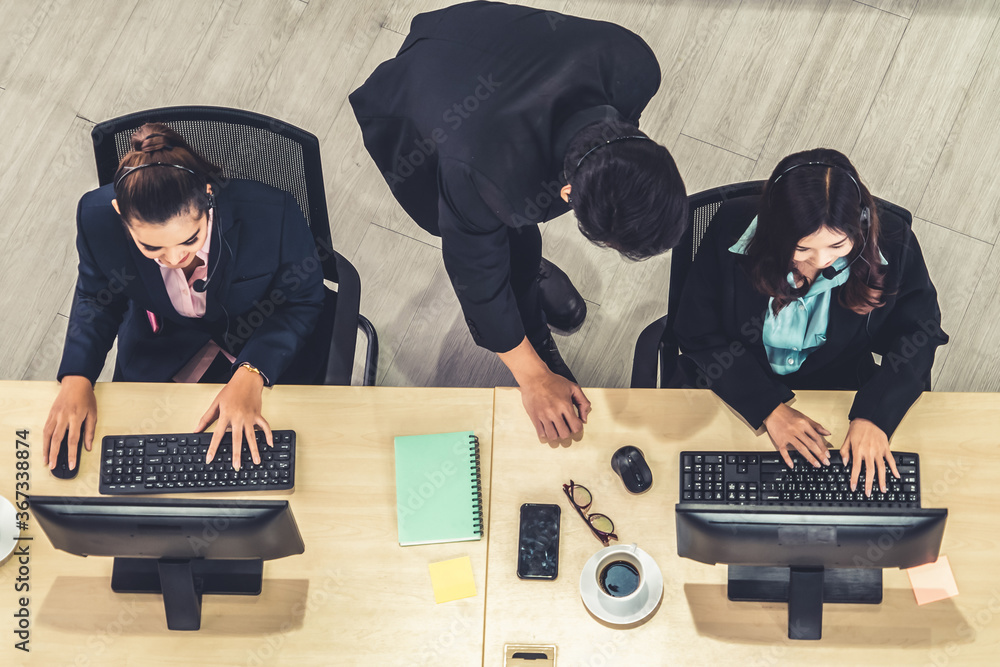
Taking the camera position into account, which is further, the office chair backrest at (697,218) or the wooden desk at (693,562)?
the office chair backrest at (697,218)

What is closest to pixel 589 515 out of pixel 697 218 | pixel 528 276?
pixel 697 218

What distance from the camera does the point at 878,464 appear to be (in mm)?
1650

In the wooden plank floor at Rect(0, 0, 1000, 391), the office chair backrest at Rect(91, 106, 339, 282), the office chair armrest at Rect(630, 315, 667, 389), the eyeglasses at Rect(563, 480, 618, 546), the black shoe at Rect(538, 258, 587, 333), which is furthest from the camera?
the wooden plank floor at Rect(0, 0, 1000, 391)

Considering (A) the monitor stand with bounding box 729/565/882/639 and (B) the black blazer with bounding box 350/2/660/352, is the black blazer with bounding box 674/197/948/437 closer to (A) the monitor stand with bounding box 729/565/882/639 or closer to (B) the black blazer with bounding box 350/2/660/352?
(A) the monitor stand with bounding box 729/565/882/639

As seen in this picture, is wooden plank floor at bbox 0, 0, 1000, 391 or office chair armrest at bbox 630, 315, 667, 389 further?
wooden plank floor at bbox 0, 0, 1000, 391

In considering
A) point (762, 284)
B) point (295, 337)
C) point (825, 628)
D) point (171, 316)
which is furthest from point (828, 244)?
point (171, 316)

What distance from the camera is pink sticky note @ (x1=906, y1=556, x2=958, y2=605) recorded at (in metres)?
1.62

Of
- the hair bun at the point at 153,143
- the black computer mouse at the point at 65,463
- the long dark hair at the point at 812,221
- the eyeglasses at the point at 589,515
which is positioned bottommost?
the black computer mouse at the point at 65,463

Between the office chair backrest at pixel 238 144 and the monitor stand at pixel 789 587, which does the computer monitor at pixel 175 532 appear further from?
the monitor stand at pixel 789 587

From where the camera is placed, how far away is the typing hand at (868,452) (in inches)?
64.9

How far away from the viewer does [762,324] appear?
187cm

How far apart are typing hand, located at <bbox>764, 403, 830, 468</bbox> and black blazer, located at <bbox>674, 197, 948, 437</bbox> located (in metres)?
0.02

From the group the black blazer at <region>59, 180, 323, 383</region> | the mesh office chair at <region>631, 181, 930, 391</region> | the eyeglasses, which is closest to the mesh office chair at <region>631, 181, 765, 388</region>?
the mesh office chair at <region>631, 181, 930, 391</region>

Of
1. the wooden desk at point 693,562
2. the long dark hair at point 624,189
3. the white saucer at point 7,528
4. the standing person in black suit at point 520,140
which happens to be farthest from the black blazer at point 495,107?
the white saucer at point 7,528
